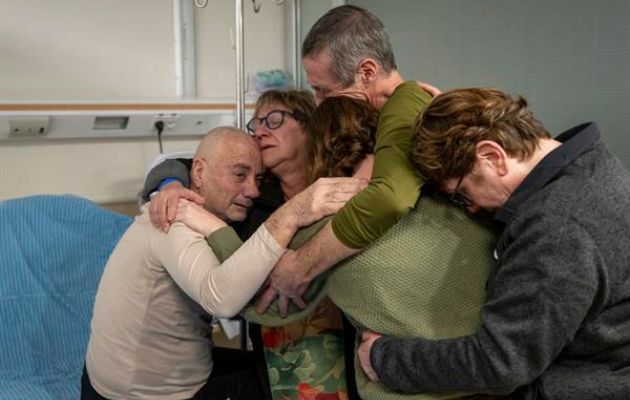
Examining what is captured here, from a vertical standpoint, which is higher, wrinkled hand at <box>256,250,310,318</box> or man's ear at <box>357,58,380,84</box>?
man's ear at <box>357,58,380,84</box>

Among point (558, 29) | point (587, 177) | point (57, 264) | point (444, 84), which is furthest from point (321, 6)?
point (587, 177)

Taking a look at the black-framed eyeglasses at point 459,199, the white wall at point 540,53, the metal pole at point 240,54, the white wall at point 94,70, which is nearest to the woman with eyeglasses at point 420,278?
the black-framed eyeglasses at point 459,199

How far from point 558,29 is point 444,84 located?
0.56 m

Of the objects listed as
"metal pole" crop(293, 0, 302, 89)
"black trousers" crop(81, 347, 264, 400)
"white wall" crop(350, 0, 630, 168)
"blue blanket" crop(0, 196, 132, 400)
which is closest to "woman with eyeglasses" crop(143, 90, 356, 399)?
"black trousers" crop(81, 347, 264, 400)

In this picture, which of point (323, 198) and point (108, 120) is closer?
point (323, 198)

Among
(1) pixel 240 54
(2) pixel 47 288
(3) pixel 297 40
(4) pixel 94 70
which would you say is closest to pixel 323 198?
(1) pixel 240 54

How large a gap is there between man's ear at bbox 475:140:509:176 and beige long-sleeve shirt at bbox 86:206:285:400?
2.06 feet

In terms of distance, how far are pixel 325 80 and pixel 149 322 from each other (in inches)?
29.3

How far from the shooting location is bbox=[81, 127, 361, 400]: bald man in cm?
125

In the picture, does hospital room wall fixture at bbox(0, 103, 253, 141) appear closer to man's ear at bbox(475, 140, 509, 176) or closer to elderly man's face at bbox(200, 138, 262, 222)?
elderly man's face at bbox(200, 138, 262, 222)

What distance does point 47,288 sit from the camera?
220cm

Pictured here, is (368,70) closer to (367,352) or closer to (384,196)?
(384,196)

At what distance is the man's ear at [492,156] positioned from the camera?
106cm

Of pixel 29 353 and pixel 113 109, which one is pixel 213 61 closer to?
pixel 113 109
